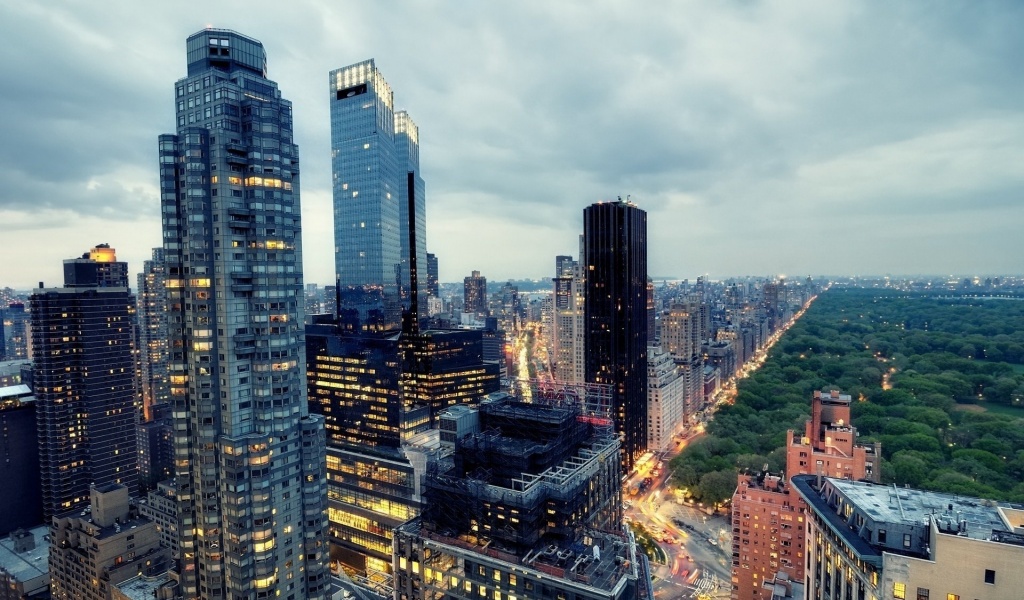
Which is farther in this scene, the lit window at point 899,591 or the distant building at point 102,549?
the distant building at point 102,549

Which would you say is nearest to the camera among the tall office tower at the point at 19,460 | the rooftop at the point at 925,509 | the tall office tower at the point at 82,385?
the rooftop at the point at 925,509

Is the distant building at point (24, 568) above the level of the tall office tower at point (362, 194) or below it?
below

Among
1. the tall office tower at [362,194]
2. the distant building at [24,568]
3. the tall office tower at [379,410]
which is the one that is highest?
the tall office tower at [362,194]

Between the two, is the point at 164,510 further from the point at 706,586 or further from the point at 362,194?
the point at 706,586

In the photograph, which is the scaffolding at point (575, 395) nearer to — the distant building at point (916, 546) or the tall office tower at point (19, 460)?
the distant building at point (916, 546)

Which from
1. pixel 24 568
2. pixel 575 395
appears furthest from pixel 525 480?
pixel 24 568

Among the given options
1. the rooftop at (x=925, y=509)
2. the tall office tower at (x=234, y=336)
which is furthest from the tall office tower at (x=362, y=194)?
the rooftop at (x=925, y=509)
